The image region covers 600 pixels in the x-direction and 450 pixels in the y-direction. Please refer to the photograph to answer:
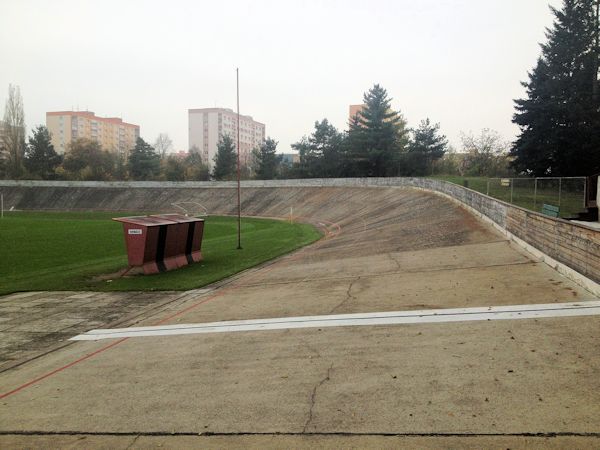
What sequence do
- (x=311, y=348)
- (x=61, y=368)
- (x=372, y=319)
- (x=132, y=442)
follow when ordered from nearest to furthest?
(x=132, y=442), (x=311, y=348), (x=61, y=368), (x=372, y=319)

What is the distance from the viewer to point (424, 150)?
201ft

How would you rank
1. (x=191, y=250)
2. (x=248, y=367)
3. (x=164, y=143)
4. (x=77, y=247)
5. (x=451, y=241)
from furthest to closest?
(x=164, y=143), (x=77, y=247), (x=191, y=250), (x=451, y=241), (x=248, y=367)

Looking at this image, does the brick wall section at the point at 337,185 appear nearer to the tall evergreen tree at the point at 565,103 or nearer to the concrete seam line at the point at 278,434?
the concrete seam line at the point at 278,434

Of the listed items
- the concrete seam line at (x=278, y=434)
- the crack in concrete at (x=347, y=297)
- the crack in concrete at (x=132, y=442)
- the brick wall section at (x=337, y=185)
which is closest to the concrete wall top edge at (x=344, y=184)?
the brick wall section at (x=337, y=185)

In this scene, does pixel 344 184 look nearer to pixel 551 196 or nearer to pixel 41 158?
pixel 551 196

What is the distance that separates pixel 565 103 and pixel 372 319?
3714 centimetres

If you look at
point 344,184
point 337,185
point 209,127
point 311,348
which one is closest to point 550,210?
point 311,348

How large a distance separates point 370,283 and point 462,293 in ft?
9.46

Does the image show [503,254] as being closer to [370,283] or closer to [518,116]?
[370,283]

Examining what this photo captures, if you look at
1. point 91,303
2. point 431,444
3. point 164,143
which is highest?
point 164,143

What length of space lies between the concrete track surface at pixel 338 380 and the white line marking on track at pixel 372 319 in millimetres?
306

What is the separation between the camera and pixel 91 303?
12859 mm

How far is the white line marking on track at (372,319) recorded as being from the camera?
787 cm

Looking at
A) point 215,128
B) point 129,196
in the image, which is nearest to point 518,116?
point 129,196
